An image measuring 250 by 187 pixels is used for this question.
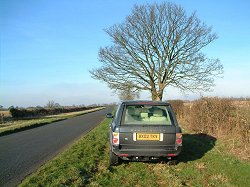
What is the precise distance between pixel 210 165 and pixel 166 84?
23.2 metres

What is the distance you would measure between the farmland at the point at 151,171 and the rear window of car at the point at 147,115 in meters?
1.16

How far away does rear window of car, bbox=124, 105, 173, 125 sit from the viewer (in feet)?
29.6

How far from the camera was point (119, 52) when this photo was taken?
3244 cm

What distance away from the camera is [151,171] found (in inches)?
328

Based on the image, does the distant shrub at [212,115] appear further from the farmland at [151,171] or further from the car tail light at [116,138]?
the car tail light at [116,138]

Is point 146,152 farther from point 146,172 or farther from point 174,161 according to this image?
point 174,161

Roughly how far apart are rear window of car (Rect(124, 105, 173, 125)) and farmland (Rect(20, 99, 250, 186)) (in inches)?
45.7

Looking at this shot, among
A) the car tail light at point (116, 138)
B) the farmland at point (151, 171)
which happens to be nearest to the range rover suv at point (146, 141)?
the car tail light at point (116, 138)

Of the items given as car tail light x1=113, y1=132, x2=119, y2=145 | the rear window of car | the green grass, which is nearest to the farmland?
the green grass

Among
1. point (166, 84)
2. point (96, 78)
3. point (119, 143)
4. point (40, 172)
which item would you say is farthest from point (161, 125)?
point (96, 78)

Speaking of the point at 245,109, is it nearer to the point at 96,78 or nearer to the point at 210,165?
the point at 210,165

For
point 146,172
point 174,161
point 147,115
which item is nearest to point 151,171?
point 146,172

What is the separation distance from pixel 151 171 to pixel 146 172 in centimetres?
17

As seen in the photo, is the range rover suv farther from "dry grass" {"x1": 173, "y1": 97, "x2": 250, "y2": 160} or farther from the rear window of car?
"dry grass" {"x1": 173, "y1": 97, "x2": 250, "y2": 160}
